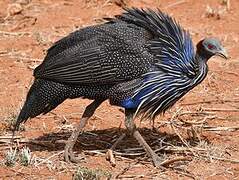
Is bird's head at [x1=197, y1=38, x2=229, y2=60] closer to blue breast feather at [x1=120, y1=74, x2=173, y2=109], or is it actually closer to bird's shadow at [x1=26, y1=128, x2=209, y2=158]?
blue breast feather at [x1=120, y1=74, x2=173, y2=109]

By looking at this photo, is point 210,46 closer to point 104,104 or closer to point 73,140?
point 73,140

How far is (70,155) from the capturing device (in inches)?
213

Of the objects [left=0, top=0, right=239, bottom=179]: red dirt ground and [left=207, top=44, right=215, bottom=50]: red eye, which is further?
[left=207, top=44, right=215, bottom=50]: red eye

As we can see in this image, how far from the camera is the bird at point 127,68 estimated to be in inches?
205

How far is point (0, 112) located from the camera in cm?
634

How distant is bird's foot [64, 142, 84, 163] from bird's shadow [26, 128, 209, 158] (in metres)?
0.25

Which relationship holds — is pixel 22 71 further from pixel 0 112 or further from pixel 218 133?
pixel 218 133

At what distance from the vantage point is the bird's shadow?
18.8 ft

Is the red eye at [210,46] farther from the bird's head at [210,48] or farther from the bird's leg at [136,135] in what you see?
the bird's leg at [136,135]

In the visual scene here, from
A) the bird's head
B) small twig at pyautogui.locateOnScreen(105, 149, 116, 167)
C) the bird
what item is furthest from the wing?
small twig at pyautogui.locateOnScreen(105, 149, 116, 167)

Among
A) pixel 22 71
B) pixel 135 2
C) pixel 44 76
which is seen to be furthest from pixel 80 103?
pixel 135 2

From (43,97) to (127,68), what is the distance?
2.19 feet

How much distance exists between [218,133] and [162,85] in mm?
1073

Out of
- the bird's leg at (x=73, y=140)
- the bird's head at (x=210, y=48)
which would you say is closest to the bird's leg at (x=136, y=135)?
the bird's leg at (x=73, y=140)
